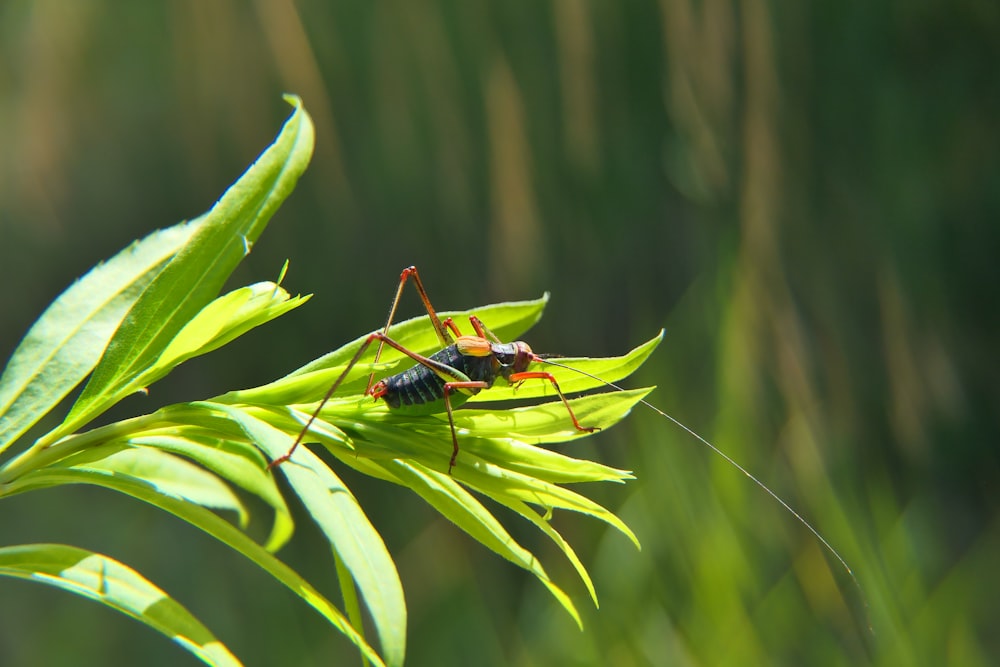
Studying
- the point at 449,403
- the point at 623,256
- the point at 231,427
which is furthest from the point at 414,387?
the point at 623,256

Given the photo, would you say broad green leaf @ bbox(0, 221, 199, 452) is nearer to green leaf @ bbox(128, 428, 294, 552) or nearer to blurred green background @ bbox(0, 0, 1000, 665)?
green leaf @ bbox(128, 428, 294, 552)

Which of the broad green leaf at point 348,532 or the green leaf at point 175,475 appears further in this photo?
the green leaf at point 175,475

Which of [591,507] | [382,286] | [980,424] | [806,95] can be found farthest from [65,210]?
[980,424]

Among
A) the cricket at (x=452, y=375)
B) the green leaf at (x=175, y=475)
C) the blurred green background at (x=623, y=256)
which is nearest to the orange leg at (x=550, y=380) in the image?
the cricket at (x=452, y=375)

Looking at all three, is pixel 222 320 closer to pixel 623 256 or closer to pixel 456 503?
pixel 456 503

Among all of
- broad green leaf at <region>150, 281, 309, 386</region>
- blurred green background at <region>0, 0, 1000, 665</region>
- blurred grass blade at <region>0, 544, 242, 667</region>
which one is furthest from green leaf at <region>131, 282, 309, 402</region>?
blurred green background at <region>0, 0, 1000, 665</region>

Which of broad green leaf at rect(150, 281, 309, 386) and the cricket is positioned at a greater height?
broad green leaf at rect(150, 281, 309, 386)

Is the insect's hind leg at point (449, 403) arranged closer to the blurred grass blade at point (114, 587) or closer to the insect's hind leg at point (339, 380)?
the insect's hind leg at point (339, 380)
